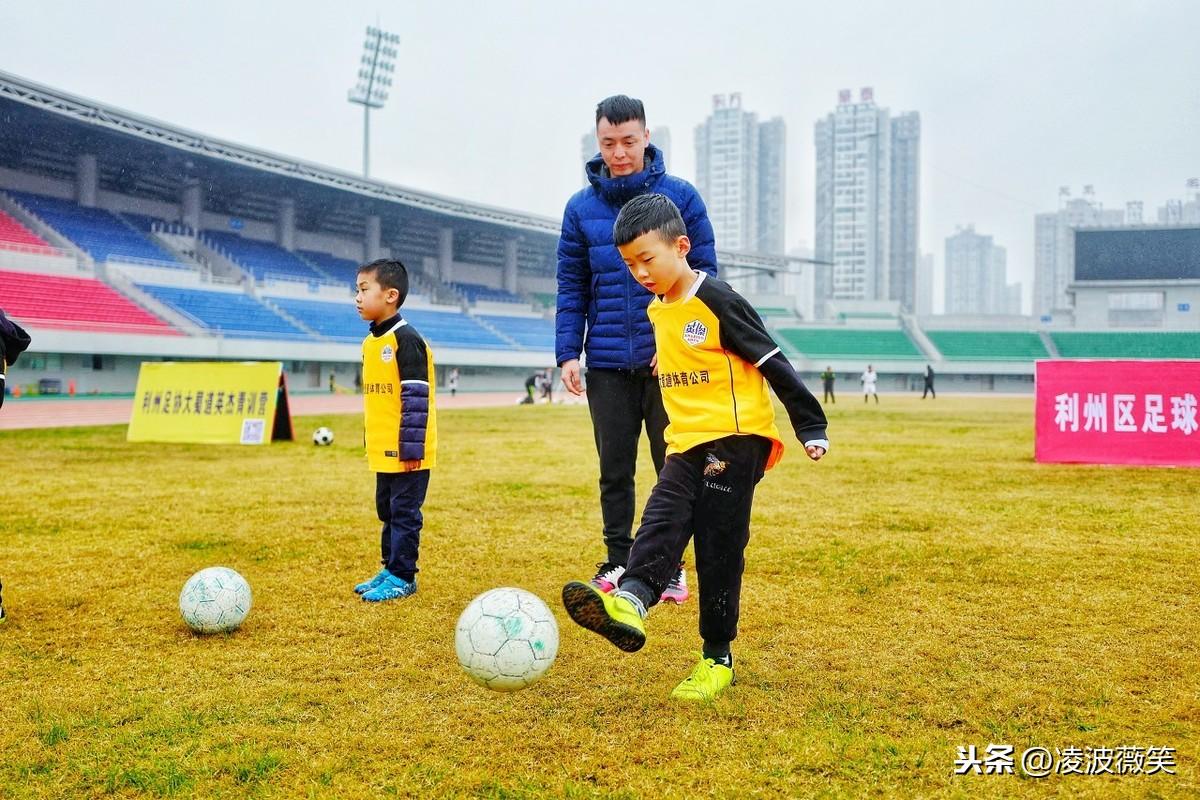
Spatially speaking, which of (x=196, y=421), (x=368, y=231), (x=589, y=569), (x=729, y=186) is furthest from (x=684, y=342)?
(x=729, y=186)

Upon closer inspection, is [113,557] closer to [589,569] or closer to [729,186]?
[589,569]

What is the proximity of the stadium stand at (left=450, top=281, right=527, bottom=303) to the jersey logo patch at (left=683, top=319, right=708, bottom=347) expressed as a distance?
49817mm

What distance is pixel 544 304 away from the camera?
58750 mm

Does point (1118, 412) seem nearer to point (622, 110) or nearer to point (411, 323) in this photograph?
point (622, 110)

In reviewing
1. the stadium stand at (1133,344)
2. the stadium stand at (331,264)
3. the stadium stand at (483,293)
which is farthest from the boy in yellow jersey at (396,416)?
the stadium stand at (1133,344)

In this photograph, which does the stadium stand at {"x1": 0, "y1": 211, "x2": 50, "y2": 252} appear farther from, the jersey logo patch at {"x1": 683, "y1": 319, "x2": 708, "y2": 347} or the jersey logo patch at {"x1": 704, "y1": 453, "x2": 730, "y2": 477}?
the jersey logo patch at {"x1": 704, "y1": 453, "x2": 730, "y2": 477}

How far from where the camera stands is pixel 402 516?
14.9ft

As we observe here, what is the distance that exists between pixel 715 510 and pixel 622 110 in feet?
6.63

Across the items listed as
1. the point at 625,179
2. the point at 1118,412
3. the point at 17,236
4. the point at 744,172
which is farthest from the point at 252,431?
the point at 744,172

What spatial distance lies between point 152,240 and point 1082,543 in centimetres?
3951

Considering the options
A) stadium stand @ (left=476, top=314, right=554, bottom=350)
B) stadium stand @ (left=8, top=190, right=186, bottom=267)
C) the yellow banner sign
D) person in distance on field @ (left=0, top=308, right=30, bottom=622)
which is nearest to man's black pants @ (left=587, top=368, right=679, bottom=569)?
person in distance on field @ (left=0, top=308, right=30, bottom=622)

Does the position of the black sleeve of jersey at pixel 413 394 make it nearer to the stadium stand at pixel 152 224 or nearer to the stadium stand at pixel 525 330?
the stadium stand at pixel 152 224

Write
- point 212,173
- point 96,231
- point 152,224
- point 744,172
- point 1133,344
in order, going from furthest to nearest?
1. point 744,172
2. point 1133,344
3. point 152,224
4. point 212,173
5. point 96,231

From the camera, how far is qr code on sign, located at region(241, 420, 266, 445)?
13.8m
